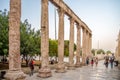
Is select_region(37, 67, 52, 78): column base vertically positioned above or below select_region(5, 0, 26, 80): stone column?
below

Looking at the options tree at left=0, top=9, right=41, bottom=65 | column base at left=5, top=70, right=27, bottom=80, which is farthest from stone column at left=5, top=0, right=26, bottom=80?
tree at left=0, top=9, right=41, bottom=65

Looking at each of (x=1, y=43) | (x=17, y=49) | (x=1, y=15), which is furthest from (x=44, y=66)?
(x=1, y=15)

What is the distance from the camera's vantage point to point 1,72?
68.8 feet

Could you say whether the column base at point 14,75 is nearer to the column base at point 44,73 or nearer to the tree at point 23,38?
the column base at point 44,73

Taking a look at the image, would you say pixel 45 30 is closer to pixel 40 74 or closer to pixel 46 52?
pixel 46 52

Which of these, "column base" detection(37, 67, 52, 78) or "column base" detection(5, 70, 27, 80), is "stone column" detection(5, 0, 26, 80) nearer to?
"column base" detection(5, 70, 27, 80)

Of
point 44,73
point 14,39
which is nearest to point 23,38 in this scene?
point 44,73

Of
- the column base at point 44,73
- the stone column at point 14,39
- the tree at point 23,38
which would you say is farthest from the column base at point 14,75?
the tree at point 23,38

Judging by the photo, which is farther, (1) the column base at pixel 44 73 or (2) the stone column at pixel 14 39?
(1) the column base at pixel 44 73

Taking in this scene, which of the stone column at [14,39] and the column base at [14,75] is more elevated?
the stone column at [14,39]

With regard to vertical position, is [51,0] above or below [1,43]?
above

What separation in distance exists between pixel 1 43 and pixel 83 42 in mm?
20524

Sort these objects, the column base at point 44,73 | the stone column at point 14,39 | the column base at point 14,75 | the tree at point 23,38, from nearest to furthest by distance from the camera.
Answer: the column base at point 14,75, the stone column at point 14,39, the column base at point 44,73, the tree at point 23,38

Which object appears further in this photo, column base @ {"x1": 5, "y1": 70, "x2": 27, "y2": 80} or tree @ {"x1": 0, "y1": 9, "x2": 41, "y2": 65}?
tree @ {"x1": 0, "y1": 9, "x2": 41, "y2": 65}
